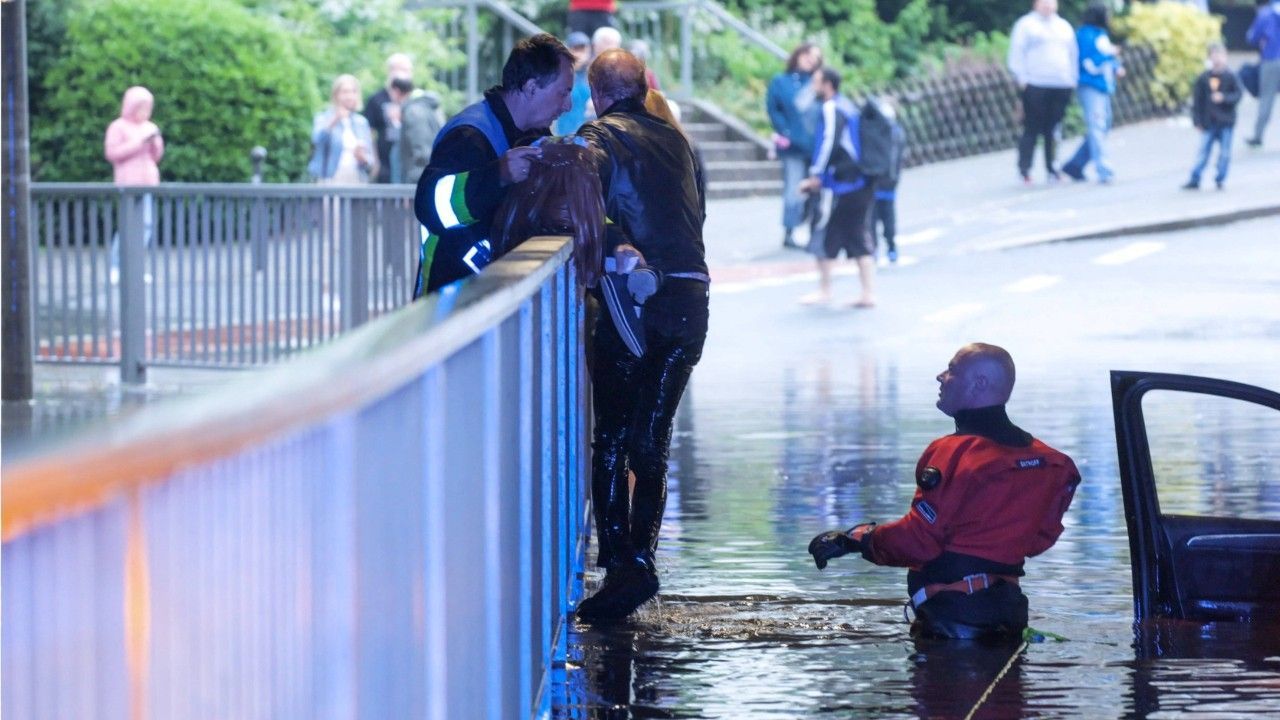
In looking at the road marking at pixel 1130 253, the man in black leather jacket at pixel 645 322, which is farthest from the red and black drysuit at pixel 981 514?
the road marking at pixel 1130 253

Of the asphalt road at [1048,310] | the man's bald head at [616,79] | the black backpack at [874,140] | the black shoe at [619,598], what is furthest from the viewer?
the black backpack at [874,140]

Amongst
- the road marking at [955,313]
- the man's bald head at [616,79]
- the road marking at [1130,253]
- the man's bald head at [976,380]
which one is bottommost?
the road marking at [955,313]

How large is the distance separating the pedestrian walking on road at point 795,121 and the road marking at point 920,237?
103 centimetres

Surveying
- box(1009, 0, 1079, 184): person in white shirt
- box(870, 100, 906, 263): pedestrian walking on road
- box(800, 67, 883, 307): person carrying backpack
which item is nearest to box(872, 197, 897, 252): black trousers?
box(870, 100, 906, 263): pedestrian walking on road

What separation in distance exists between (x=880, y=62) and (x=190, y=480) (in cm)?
3226

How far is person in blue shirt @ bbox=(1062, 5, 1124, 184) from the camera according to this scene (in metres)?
27.8

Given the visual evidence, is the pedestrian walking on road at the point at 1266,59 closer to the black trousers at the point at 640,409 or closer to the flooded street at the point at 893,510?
the flooded street at the point at 893,510

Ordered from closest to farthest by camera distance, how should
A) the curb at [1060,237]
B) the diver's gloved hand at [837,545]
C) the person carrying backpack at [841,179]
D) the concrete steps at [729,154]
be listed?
the diver's gloved hand at [837,545] → the person carrying backpack at [841,179] → the curb at [1060,237] → the concrete steps at [729,154]

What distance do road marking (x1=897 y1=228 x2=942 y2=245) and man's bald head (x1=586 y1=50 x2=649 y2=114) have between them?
681 inches

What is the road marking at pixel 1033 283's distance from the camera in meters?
20.1

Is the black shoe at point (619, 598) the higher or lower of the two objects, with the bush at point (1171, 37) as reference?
lower

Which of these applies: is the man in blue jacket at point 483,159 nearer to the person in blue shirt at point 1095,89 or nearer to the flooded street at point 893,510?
the flooded street at point 893,510

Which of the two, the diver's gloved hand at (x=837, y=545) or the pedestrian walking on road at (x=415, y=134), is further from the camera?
the pedestrian walking on road at (x=415, y=134)

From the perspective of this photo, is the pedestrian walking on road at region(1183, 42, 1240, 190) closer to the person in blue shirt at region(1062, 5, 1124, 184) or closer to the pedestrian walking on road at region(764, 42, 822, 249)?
the person in blue shirt at region(1062, 5, 1124, 184)
